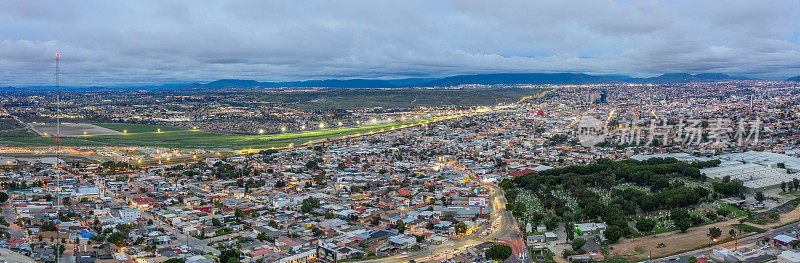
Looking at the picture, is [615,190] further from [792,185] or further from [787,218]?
[792,185]

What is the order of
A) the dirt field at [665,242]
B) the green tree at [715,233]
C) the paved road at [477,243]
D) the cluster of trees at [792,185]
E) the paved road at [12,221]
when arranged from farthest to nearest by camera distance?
the cluster of trees at [792,185] < the paved road at [12,221] < the green tree at [715,233] < the dirt field at [665,242] < the paved road at [477,243]

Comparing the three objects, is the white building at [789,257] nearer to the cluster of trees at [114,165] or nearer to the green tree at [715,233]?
the green tree at [715,233]

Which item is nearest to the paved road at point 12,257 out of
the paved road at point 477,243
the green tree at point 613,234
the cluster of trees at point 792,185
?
the paved road at point 477,243

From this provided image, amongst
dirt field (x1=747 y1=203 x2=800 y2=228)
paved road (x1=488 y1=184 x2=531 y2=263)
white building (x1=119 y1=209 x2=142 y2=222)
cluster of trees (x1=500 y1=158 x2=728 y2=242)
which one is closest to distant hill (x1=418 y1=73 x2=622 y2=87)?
cluster of trees (x1=500 y1=158 x2=728 y2=242)

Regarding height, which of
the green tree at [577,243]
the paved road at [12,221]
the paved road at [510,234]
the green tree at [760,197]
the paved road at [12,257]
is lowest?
the paved road at [12,221]

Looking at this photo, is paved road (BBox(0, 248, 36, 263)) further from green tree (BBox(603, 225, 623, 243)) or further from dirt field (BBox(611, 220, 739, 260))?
green tree (BBox(603, 225, 623, 243))

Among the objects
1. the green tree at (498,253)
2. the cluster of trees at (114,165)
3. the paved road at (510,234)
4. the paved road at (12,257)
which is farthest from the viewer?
the cluster of trees at (114,165)
